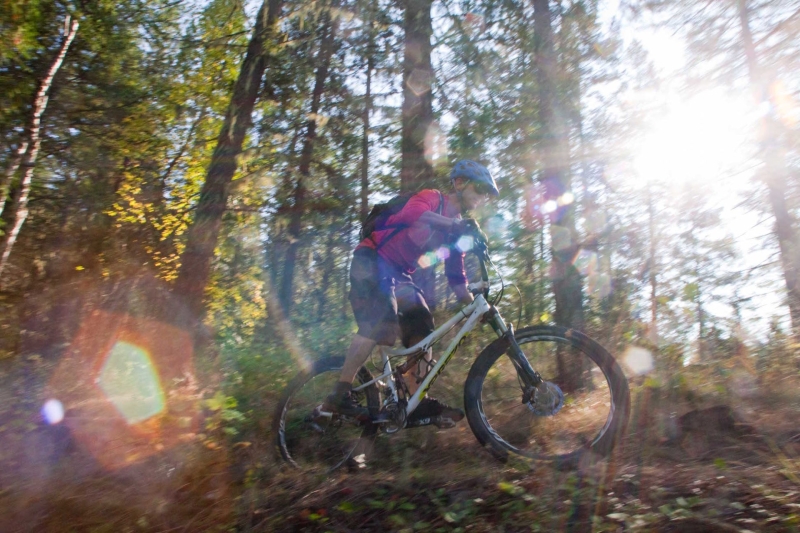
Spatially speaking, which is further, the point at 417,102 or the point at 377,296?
the point at 417,102

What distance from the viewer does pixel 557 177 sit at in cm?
599

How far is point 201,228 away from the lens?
23.9 feet

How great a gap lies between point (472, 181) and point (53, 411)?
3.56m

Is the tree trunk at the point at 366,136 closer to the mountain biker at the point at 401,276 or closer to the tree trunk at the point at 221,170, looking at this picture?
the tree trunk at the point at 221,170

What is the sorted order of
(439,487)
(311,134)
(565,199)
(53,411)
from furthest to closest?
(311,134), (565,199), (53,411), (439,487)

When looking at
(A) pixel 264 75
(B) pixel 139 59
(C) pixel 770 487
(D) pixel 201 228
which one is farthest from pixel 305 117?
(C) pixel 770 487

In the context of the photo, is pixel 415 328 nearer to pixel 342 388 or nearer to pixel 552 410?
pixel 342 388

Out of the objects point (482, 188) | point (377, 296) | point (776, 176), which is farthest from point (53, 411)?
point (776, 176)

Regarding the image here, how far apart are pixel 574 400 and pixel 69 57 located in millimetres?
9897

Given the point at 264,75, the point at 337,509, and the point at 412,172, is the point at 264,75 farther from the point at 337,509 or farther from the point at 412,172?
the point at 337,509

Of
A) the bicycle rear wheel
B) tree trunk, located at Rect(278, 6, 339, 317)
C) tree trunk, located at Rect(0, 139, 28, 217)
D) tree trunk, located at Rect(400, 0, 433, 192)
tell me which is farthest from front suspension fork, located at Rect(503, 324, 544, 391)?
tree trunk, located at Rect(0, 139, 28, 217)

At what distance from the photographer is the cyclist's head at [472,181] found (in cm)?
379

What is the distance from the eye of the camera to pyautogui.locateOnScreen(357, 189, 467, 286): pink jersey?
12.2 feet

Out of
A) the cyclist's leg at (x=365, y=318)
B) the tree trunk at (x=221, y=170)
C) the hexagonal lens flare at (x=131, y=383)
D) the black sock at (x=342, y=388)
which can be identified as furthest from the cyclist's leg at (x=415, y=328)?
the tree trunk at (x=221, y=170)
